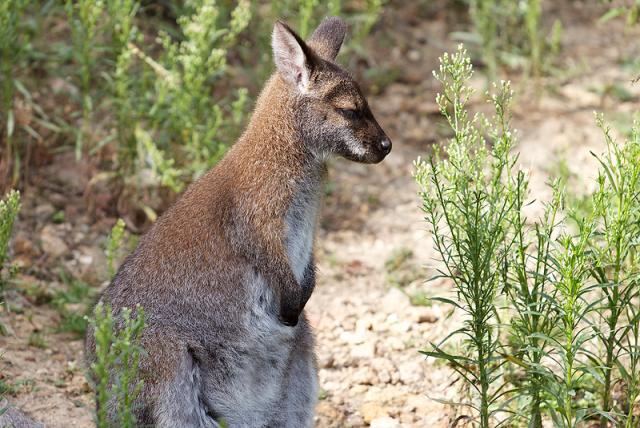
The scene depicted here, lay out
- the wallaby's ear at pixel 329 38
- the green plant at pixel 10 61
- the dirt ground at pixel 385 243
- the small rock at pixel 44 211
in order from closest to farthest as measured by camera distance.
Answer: the wallaby's ear at pixel 329 38
the dirt ground at pixel 385 243
the green plant at pixel 10 61
the small rock at pixel 44 211

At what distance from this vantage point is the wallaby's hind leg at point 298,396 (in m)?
4.57

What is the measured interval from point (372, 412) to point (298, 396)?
62 centimetres

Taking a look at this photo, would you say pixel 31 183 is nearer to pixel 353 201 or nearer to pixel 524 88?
pixel 353 201

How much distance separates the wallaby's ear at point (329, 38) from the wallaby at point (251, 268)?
0.16 meters

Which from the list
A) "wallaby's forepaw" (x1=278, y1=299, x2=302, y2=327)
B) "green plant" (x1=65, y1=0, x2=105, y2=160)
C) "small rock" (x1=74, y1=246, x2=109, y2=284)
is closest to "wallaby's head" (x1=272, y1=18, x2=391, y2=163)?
"wallaby's forepaw" (x1=278, y1=299, x2=302, y2=327)

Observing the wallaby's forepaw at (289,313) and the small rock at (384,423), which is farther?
the small rock at (384,423)

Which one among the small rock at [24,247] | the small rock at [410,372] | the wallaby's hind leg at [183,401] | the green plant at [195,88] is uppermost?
the green plant at [195,88]

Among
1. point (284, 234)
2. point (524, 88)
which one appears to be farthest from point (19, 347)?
point (524, 88)

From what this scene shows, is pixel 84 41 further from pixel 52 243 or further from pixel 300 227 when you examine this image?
pixel 300 227

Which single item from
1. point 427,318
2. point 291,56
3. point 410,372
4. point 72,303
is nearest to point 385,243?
point 427,318

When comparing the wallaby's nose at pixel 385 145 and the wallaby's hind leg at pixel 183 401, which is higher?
the wallaby's nose at pixel 385 145

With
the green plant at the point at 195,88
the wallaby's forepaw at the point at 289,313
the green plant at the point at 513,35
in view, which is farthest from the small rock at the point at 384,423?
the green plant at the point at 513,35

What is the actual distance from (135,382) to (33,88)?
3.32m

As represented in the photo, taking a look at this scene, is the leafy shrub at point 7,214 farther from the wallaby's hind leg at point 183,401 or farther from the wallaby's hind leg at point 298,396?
the wallaby's hind leg at point 298,396
